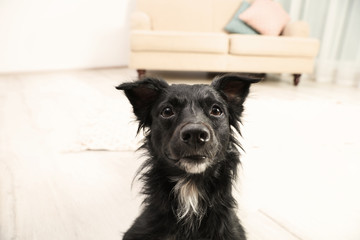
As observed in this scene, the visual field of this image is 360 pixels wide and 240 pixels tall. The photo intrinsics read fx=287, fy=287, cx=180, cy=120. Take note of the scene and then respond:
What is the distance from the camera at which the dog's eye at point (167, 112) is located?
59.5 inches

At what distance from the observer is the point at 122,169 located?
7.73 feet

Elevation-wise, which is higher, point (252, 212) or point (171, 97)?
point (171, 97)

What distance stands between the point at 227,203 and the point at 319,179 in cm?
118


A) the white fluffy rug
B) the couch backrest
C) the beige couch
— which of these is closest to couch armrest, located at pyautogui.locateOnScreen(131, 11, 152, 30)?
the beige couch

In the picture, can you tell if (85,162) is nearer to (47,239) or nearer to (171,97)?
(47,239)

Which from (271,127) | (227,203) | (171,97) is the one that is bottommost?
(271,127)

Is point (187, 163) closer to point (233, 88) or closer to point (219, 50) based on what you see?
point (233, 88)

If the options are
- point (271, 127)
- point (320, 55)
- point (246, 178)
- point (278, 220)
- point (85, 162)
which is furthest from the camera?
point (320, 55)

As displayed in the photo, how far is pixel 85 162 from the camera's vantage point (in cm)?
246

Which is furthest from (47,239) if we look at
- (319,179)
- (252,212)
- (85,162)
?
(319,179)

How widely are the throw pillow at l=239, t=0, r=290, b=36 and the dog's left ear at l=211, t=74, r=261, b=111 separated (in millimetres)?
4405

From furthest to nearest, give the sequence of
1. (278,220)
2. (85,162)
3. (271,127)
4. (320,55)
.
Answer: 1. (320,55)
2. (271,127)
3. (85,162)
4. (278,220)

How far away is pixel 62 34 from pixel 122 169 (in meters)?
5.49

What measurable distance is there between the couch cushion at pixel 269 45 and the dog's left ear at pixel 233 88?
3.76 metres
